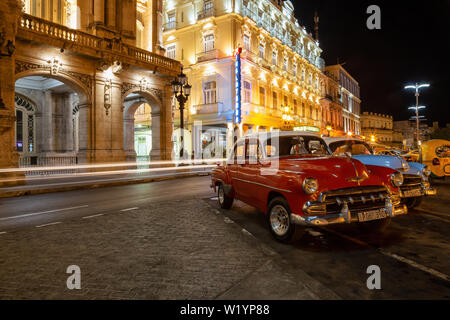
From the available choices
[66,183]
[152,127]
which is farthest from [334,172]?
[152,127]

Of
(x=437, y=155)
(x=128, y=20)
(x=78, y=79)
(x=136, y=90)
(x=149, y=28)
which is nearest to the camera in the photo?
(x=437, y=155)

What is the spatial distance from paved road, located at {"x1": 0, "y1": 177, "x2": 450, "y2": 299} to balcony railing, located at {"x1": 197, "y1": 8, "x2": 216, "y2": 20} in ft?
89.7

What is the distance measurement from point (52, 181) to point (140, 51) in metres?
10.6

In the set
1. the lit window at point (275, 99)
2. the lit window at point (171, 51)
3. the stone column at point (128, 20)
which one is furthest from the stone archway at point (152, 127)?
the lit window at point (275, 99)

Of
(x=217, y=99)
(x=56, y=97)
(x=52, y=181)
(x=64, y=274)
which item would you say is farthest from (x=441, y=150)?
(x=56, y=97)

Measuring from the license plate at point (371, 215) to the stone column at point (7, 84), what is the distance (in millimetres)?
13937

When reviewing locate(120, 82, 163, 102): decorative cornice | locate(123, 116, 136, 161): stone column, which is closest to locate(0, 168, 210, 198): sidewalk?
locate(123, 116, 136, 161): stone column

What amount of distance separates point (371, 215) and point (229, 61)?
87.2 feet

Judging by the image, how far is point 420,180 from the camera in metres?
6.46

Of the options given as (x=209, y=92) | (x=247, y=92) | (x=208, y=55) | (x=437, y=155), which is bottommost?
(x=437, y=155)

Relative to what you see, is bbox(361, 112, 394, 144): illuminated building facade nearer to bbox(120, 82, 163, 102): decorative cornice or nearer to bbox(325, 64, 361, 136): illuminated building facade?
bbox(325, 64, 361, 136): illuminated building facade

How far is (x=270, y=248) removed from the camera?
431 centimetres

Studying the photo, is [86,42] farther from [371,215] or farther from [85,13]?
[371,215]
